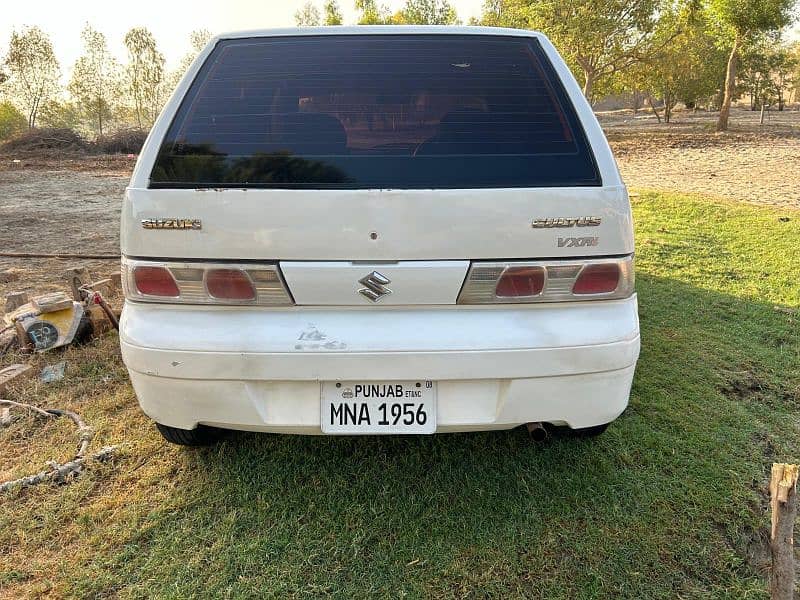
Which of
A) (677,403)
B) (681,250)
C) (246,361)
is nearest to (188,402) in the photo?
(246,361)

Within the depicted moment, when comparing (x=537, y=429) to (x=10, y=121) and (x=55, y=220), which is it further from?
(x=10, y=121)

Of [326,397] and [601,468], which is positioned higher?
[326,397]

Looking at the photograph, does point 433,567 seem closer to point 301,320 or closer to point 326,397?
point 326,397

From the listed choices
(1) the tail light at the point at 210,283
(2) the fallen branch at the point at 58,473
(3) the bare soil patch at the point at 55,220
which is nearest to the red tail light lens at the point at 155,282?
(1) the tail light at the point at 210,283

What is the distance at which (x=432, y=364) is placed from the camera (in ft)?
5.68

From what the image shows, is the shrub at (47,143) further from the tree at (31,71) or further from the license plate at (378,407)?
the license plate at (378,407)

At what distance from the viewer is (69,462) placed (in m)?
2.31

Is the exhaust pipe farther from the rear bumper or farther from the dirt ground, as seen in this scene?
the dirt ground

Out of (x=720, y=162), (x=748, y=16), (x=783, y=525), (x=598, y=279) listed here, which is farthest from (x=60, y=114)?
(x=783, y=525)

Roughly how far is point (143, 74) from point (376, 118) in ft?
84.9

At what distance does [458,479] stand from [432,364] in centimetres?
71

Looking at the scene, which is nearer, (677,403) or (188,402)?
(188,402)

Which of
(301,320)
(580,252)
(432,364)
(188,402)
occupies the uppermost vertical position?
(580,252)

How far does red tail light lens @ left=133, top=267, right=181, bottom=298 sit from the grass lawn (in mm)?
829
